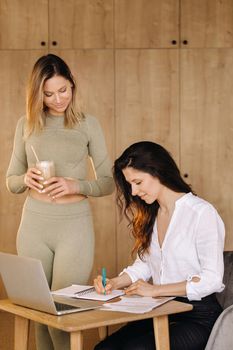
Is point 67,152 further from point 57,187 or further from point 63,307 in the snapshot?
point 63,307

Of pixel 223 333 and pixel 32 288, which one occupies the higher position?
pixel 32 288

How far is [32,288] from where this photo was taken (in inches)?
101

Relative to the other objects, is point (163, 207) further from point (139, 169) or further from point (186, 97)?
point (186, 97)

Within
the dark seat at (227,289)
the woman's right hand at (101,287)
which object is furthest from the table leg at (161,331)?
the dark seat at (227,289)

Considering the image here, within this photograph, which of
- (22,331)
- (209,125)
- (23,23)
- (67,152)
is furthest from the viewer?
(209,125)

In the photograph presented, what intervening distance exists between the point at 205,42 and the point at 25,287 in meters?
3.60

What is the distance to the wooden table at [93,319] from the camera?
7.73 ft

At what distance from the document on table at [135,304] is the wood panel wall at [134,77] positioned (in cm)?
313

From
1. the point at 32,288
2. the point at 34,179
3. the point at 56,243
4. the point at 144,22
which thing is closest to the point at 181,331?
the point at 32,288

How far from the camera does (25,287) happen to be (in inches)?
103

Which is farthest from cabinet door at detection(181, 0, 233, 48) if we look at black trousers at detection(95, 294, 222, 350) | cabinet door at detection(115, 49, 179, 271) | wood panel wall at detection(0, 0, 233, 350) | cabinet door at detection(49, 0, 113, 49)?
black trousers at detection(95, 294, 222, 350)

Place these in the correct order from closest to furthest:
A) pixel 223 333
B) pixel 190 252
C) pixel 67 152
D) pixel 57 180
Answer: pixel 223 333 < pixel 190 252 < pixel 57 180 < pixel 67 152

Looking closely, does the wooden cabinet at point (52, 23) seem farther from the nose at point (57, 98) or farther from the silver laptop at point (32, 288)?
the silver laptop at point (32, 288)

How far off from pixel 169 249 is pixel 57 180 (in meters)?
0.57
